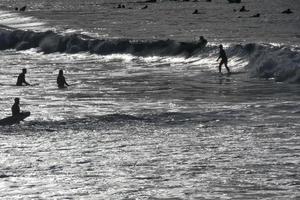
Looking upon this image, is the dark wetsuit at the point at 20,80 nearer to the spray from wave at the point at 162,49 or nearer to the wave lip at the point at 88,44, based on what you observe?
the spray from wave at the point at 162,49

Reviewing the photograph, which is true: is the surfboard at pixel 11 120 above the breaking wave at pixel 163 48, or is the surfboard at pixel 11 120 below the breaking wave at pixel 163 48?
above

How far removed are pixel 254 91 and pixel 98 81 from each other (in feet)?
27.4

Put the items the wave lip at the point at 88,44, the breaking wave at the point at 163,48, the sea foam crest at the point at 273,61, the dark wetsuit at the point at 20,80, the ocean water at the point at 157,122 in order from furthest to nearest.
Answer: the wave lip at the point at 88,44 < the breaking wave at the point at 163,48 < the sea foam crest at the point at 273,61 < the dark wetsuit at the point at 20,80 < the ocean water at the point at 157,122

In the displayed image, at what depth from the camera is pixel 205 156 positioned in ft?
62.6

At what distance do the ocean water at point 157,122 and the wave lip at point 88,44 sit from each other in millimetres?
144

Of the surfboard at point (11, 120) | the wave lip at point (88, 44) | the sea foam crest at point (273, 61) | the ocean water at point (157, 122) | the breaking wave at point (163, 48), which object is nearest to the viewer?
the ocean water at point (157, 122)

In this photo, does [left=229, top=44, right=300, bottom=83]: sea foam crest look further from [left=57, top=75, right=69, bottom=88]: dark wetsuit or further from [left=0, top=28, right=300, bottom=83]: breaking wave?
[left=57, top=75, right=69, bottom=88]: dark wetsuit

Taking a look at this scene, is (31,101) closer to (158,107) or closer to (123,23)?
(158,107)

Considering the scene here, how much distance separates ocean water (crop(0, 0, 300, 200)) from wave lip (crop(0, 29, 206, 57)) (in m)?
0.14

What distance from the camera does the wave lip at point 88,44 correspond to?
4900 cm

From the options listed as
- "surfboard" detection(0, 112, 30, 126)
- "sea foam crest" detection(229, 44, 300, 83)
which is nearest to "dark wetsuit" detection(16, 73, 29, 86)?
"surfboard" detection(0, 112, 30, 126)

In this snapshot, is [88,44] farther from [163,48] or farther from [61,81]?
[61,81]

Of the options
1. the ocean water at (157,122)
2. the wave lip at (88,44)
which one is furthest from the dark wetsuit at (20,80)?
the wave lip at (88,44)

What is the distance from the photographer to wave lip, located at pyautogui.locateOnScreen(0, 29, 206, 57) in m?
49.0
